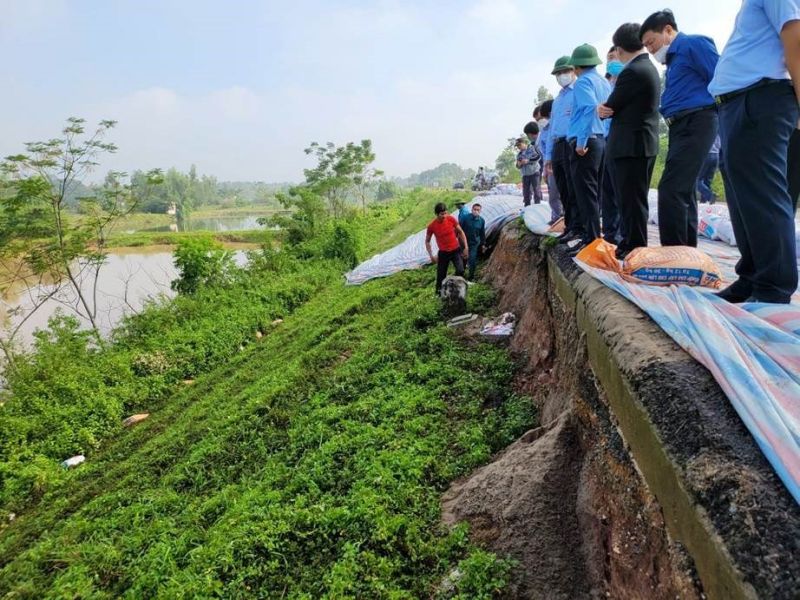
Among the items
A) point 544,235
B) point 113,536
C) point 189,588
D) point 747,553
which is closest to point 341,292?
point 544,235

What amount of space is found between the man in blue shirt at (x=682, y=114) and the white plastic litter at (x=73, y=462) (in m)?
9.60

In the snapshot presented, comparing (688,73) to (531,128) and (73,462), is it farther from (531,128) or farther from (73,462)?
(73,462)

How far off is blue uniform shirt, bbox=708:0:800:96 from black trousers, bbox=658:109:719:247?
79 cm

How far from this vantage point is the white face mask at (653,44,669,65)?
3399mm

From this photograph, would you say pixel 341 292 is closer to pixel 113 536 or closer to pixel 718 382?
pixel 113 536

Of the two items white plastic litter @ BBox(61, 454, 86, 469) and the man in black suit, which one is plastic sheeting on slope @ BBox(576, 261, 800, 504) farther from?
white plastic litter @ BBox(61, 454, 86, 469)

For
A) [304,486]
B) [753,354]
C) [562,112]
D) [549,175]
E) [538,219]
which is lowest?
[304,486]

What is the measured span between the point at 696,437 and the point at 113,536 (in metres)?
5.80

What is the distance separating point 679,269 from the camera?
2.94m

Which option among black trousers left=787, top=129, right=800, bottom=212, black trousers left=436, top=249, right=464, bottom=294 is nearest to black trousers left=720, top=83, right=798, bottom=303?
black trousers left=787, top=129, right=800, bottom=212

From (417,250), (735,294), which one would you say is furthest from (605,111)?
(417,250)

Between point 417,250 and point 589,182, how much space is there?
884 centimetres

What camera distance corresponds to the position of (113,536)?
5.19 m

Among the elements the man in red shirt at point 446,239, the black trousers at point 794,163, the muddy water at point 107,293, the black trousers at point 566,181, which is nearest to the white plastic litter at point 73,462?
the muddy water at point 107,293
